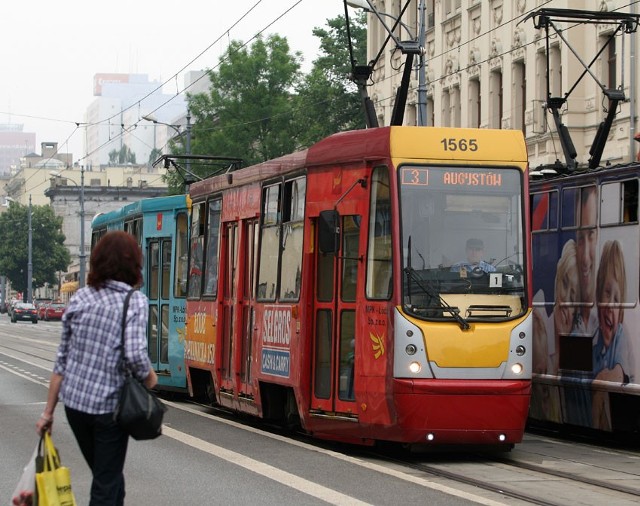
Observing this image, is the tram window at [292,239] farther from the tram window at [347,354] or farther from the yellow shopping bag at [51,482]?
the yellow shopping bag at [51,482]

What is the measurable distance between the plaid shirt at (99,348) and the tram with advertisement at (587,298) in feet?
27.6

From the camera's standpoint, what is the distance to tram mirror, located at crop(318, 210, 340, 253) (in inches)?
543

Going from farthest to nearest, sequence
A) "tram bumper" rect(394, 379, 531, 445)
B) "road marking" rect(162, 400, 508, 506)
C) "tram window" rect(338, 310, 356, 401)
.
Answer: "tram window" rect(338, 310, 356, 401), "tram bumper" rect(394, 379, 531, 445), "road marking" rect(162, 400, 508, 506)

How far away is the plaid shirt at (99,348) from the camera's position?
6969 mm

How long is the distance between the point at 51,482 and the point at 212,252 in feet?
38.0

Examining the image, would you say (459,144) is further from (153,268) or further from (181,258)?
(153,268)

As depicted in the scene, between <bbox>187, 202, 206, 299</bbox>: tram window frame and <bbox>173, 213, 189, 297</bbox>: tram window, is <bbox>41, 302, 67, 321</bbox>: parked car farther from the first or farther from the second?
<bbox>187, 202, 206, 299</bbox>: tram window frame

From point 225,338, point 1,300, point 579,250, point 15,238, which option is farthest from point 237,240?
point 1,300

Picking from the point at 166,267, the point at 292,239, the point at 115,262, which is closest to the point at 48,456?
the point at 115,262

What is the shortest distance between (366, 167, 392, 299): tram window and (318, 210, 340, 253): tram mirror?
361 mm

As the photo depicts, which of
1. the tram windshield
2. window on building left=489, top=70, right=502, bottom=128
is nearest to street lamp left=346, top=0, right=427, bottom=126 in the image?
the tram windshield

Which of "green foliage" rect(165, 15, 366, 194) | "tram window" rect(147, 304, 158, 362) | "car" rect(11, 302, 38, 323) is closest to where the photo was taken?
Result: "tram window" rect(147, 304, 158, 362)

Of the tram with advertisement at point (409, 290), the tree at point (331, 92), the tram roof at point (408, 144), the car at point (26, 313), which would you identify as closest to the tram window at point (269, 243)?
the tram with advertisement at point (409, 290)

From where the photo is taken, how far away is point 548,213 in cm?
1673
